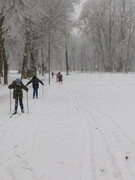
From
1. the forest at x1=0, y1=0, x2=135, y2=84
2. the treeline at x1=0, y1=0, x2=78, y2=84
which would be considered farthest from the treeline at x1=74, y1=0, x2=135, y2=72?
the treeline at x1=0, y1=0, x2=78, y2=84

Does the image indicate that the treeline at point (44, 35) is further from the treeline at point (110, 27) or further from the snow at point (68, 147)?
the snow at point (68, 147)

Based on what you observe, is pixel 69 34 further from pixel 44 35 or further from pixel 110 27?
pixel 110 27

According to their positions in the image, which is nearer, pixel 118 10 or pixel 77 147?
pixel 77 147

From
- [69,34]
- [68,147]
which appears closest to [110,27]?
[69,34]

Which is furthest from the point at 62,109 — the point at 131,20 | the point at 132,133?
the point at 131,20

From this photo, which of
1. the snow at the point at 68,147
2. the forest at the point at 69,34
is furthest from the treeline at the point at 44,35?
the snow at the point at 68,147

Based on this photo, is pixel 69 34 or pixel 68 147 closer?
pixel 68 147

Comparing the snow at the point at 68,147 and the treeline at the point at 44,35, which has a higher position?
the treeline at the point at 44,35

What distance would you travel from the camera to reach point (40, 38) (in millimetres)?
37688

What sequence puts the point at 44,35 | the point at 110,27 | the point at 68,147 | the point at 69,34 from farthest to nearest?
the point at 110,27
the point at 69,34
the point at 44,35
the point at 68,147

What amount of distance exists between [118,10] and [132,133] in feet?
165

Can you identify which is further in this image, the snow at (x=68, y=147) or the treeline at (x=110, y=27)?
the treeline at (x=110, y=27)

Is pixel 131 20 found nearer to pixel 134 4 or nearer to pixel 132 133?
pixel 134 4

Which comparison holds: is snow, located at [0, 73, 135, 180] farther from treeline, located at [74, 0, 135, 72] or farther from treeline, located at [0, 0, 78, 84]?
treeline, located at [74, 0, 135, 72]
